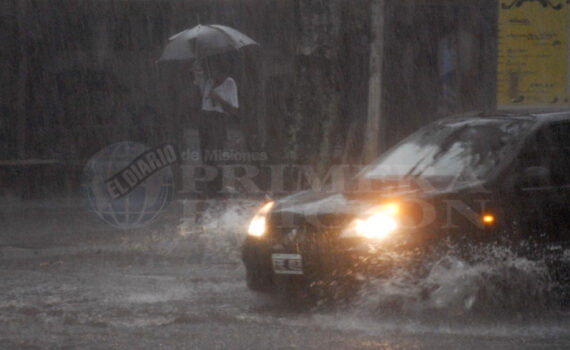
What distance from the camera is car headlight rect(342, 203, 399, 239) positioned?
6.86 m

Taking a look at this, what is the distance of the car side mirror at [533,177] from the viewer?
23.4 ft

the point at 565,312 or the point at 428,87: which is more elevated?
the point at 428,87

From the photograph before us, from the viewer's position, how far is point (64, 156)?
1580 centimetres

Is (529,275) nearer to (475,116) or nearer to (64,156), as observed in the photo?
(475,116)

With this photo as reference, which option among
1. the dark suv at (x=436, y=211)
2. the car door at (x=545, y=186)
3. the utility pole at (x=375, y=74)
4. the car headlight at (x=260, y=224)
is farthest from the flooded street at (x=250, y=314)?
the utility pole at (x=375, y=74)

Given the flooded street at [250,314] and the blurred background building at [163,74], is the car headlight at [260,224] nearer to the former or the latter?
the flooded street at [250,314]

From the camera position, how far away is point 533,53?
14.5 metres

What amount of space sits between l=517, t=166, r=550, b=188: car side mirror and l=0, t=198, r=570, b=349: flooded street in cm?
59

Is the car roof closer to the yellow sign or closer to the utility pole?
the utility pole

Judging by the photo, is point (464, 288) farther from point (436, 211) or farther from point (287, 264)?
point (287, 264)

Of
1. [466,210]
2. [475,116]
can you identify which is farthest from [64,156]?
[466,210]

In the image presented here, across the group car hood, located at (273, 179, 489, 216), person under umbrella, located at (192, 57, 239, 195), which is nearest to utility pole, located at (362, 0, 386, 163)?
person under umbrella, located at (192, 57, 239, 195)

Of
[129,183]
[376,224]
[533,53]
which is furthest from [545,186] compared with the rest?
[129,183]

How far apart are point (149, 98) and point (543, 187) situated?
1006 centimetres
